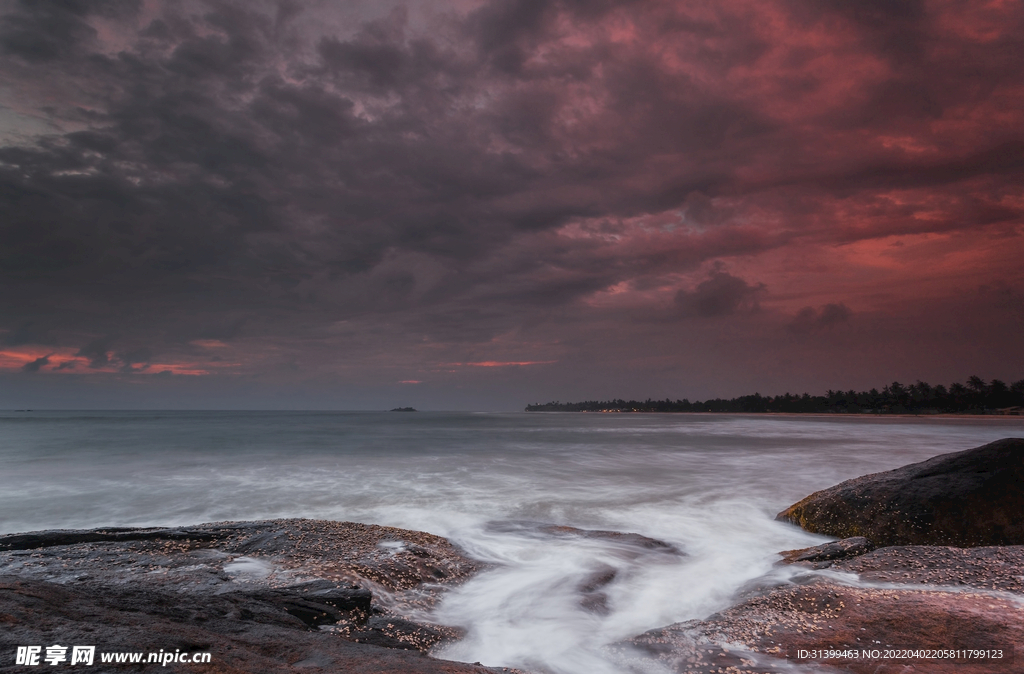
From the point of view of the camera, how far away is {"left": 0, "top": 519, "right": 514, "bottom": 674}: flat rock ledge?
2363mm

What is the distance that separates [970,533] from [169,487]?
18297 mm

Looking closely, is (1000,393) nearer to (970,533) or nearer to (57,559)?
(970,533)

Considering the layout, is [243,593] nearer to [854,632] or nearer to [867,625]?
[854,632]

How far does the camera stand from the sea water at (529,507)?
468 centimetres

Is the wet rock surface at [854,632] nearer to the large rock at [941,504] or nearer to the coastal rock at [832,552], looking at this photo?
the coastal rock at [832,552]

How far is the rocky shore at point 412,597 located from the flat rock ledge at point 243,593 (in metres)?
0.02

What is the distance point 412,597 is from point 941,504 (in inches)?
287

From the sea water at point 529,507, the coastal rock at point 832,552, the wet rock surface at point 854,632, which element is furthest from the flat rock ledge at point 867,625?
the coastal rock at point 832,552

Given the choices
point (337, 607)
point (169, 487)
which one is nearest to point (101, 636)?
point (337, 607)

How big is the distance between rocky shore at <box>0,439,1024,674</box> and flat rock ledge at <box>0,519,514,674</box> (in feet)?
0.05

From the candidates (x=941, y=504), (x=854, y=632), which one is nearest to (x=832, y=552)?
(x=941, y=504)

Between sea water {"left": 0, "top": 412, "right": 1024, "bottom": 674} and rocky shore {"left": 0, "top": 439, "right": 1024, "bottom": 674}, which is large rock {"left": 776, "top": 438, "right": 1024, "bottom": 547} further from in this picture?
sea water {"left": 0, "top": 412, "right": 1024, "bottom": 674}

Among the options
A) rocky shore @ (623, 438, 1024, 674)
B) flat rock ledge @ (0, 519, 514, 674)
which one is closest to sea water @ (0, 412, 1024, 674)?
flat rock ledge @ (0, 519, 514, 674)

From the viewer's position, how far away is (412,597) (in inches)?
182
